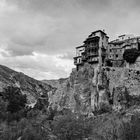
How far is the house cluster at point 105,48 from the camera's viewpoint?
5970cm

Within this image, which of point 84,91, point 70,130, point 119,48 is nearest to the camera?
point 70,130

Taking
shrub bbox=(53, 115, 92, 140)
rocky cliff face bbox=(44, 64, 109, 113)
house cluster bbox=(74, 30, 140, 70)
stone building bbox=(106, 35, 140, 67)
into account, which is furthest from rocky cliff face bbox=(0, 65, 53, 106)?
shrub bbox=(53, 115, 92, 140)

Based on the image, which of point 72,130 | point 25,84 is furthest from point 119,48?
point 25,84

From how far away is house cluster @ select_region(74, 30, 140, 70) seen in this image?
5970 centimetres

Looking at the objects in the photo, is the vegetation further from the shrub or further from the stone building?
the stone building

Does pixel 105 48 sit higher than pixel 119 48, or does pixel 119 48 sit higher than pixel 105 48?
pixel 105 48

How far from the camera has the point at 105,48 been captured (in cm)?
6259

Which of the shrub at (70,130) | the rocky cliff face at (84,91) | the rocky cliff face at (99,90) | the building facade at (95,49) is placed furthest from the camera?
the building facade at (95,49)

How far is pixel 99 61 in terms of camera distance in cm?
5984

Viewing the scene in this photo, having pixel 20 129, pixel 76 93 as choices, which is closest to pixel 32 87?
pixel 76 93

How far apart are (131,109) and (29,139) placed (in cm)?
2342

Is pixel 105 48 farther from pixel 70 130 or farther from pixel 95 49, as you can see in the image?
pixel 70 130

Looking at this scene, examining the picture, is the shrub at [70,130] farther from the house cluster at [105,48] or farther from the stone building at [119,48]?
the stone building at [119,48]

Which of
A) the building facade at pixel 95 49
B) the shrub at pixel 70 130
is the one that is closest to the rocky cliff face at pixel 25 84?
the building facade at pixel 95 49
